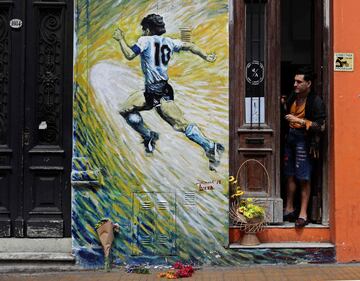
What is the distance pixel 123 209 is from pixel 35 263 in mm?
1348

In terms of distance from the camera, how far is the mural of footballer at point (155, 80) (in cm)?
774

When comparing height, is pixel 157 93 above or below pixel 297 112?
above

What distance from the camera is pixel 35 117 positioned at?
7965 millimetres

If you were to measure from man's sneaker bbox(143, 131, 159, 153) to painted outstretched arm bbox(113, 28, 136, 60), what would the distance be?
1084 millimetres

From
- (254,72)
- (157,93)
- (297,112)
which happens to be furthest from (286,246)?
(157,93)

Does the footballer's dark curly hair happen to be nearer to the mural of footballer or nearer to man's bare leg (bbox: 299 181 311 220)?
the mural of footballer

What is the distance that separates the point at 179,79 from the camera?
7781 mm

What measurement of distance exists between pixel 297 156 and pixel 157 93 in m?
2.14

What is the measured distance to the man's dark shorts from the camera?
7.77 m

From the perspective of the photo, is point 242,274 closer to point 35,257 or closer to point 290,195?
point 290,195

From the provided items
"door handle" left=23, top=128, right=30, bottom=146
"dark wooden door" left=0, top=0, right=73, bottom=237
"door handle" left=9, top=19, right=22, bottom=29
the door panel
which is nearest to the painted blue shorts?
"dark wooden door" left=0, top=0, right=73, bottom=237

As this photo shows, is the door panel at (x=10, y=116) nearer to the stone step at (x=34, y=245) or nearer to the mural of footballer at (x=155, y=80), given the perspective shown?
the stone step at (x=34, y=245)

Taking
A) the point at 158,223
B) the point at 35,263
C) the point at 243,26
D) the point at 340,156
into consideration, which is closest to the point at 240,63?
the point at 243,26

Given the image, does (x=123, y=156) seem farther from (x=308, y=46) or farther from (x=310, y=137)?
(x=308, y=46)
